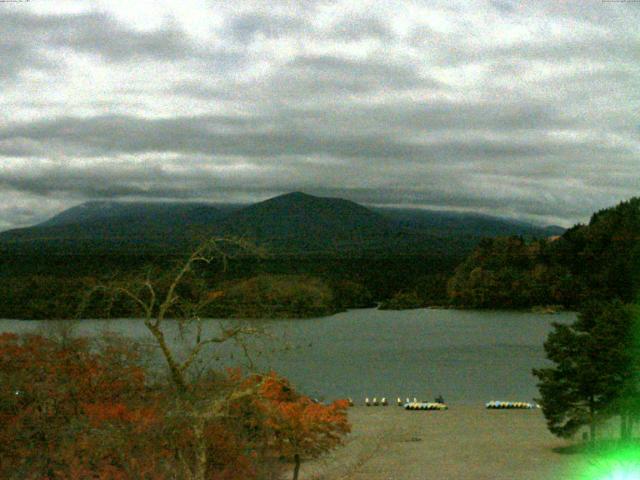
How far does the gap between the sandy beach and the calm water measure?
176 inches

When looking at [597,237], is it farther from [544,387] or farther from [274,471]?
[274,471]

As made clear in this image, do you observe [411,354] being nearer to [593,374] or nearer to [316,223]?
[593,374]

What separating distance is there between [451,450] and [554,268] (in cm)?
6128

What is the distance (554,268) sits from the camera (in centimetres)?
7575

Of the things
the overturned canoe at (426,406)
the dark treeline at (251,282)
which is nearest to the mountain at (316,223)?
the dark treeline at (251,282)

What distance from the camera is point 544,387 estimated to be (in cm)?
1692

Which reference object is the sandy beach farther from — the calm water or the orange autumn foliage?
the calm water

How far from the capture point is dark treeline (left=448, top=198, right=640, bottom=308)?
71375 mm

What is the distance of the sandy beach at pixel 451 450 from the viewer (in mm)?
14984

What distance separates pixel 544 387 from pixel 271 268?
152 feet

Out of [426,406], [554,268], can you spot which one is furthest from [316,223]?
[426,406]

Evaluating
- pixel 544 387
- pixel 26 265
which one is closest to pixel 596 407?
pixel 544 387

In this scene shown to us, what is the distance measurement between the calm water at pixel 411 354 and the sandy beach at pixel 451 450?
14.7 feet

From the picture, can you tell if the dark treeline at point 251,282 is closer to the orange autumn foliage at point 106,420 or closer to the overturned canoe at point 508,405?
the orange autumn foliage at point 106,420
